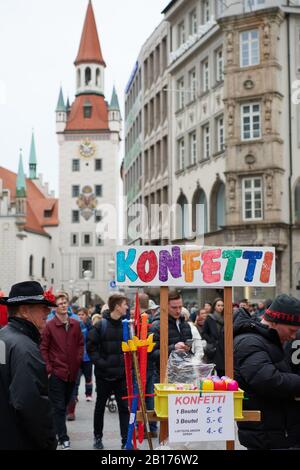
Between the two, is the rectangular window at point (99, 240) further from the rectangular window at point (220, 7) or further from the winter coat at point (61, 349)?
the winter coat at point (61, 349)

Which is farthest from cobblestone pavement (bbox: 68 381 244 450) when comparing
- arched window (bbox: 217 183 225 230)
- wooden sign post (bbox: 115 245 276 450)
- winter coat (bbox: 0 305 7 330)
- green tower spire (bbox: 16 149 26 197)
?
green tower spire (bbox: 16 149 26 197)

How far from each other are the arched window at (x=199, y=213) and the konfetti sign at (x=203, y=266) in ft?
84.5

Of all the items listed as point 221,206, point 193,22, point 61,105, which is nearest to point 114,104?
point 61,105

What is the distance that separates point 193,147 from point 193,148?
0.20ft

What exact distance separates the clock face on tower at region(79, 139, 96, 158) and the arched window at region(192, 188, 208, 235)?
5224 cm

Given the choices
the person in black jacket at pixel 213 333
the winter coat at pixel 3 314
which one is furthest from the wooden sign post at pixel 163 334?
the person in black jacket at pixel 213 333

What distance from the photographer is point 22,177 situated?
3039 inches

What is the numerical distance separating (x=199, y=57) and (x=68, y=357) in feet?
85.8

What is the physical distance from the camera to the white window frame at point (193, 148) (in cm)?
3374

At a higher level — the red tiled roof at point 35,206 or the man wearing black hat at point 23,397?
the red tiled roof at point 35,206

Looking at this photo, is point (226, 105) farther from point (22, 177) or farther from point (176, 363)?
point (22, 177)

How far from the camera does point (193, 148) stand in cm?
3412

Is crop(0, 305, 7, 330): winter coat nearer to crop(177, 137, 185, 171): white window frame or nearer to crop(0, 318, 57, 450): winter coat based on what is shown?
crop(0, 318, 57, 450): winter coat
